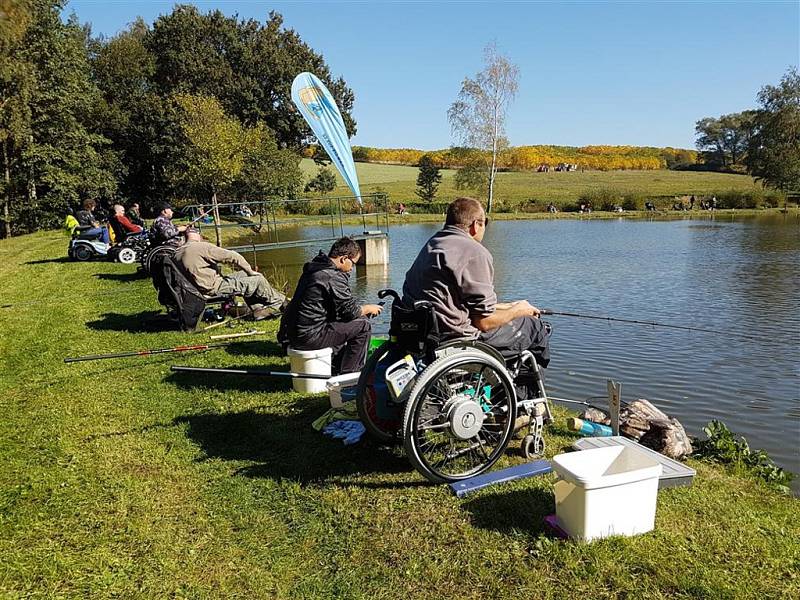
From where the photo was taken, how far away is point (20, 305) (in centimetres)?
966

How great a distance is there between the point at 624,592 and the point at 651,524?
541 mm

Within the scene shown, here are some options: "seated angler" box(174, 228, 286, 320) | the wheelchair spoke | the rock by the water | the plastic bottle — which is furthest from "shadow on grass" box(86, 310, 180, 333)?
the rock by the water

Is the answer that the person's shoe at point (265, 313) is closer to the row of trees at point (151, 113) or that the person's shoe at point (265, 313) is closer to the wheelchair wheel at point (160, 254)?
the wheelchair wheel at point (160, 254)

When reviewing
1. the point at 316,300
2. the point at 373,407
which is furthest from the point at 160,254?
the point at 373,407

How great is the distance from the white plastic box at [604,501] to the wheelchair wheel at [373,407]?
118 cm

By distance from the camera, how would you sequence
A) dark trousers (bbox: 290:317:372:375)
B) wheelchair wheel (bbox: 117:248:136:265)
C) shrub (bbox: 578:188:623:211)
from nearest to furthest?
dark trousers (bbox: 290:317:372:375)
wheelchair wheel (bbox: 117:248:136:265)
shrub (bbox: 578:188:623:211)

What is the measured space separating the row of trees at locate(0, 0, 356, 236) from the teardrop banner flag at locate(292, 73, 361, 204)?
42.0 ft

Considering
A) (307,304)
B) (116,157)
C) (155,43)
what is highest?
(155,43)

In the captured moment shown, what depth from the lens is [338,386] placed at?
4.63 m

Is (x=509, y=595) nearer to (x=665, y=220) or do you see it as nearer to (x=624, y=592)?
(x=624, y=592)

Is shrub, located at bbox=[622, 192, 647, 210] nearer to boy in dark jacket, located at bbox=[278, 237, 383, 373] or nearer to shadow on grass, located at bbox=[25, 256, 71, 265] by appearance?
shadow on grass, located at bbox=[25, 256, 71, 265]

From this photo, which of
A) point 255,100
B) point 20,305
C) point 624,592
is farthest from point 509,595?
point 255,100

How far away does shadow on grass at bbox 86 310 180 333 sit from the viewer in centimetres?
794

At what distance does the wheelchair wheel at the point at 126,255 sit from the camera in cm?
1413
